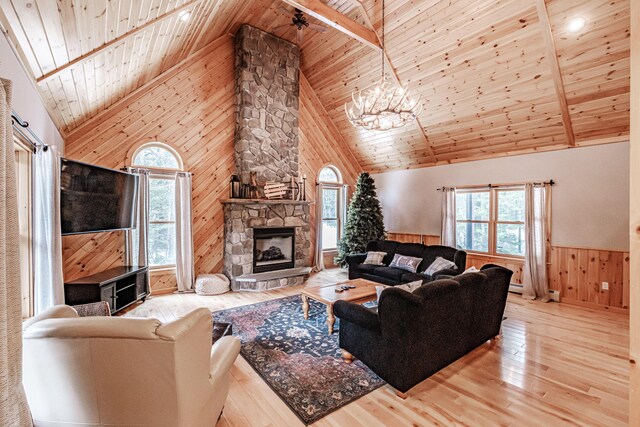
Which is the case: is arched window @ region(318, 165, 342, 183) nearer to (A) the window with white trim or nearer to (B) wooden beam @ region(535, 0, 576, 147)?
(A) the window with white trim

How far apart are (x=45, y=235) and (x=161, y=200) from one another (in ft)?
8.00

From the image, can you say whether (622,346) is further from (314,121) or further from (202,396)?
(314,121)

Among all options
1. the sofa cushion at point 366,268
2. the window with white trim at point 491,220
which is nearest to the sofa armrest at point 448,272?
the sofa cushion at point 366,268

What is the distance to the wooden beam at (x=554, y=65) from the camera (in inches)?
152

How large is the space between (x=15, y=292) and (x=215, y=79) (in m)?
5.74

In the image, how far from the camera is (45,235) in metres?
3.28

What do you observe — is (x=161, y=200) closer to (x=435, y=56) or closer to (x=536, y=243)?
(x=435, y=56)

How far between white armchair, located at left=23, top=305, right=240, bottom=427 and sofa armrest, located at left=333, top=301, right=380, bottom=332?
1566 mm

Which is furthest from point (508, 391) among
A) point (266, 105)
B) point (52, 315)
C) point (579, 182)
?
point (266, 105)

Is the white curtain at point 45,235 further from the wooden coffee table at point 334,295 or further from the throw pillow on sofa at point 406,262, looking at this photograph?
the throw pillow on sofa at point 406,262

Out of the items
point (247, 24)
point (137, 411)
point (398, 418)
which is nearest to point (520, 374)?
point (398, 418)

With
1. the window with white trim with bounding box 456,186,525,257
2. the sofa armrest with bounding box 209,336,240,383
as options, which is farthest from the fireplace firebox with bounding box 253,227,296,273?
the sofa armrest with bounding box 209,336,240,383

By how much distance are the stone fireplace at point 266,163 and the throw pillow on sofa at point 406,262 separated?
1.95m

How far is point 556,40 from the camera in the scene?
4062 mm
